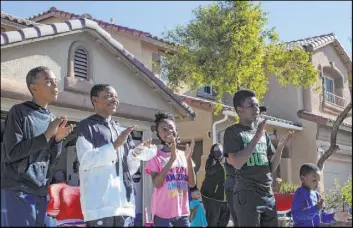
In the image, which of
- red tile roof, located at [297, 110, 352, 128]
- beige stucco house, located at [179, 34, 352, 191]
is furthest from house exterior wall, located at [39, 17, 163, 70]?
red tile roof, located at [297, 110, 352, 128]

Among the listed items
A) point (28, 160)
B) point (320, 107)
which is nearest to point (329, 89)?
point (320, 107)

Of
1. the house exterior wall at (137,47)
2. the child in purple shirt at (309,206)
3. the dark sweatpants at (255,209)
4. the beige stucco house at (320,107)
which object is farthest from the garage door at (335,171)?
the dark sweatpants at (255,209)

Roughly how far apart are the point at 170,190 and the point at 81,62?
5.19m

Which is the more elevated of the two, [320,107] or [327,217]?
[320,107]

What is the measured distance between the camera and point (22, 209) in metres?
2.98

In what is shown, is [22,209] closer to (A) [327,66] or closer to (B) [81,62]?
(B) [81,62]

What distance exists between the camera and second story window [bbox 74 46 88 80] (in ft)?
27.9

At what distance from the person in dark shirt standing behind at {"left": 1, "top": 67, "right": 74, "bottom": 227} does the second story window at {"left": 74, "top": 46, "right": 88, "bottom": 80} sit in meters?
5.25

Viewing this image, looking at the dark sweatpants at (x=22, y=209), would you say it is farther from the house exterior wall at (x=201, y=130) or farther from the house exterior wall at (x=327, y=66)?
the house exterior wall at (x=327, y=66)

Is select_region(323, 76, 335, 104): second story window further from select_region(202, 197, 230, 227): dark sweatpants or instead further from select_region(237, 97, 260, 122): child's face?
select_region(237, 97, 260, 122): child's face

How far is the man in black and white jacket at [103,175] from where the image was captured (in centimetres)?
328

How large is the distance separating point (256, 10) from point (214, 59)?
4.54ft

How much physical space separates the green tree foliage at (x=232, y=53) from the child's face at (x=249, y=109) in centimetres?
590

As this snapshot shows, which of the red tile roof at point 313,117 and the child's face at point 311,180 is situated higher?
the red tile roof at point 313,117
